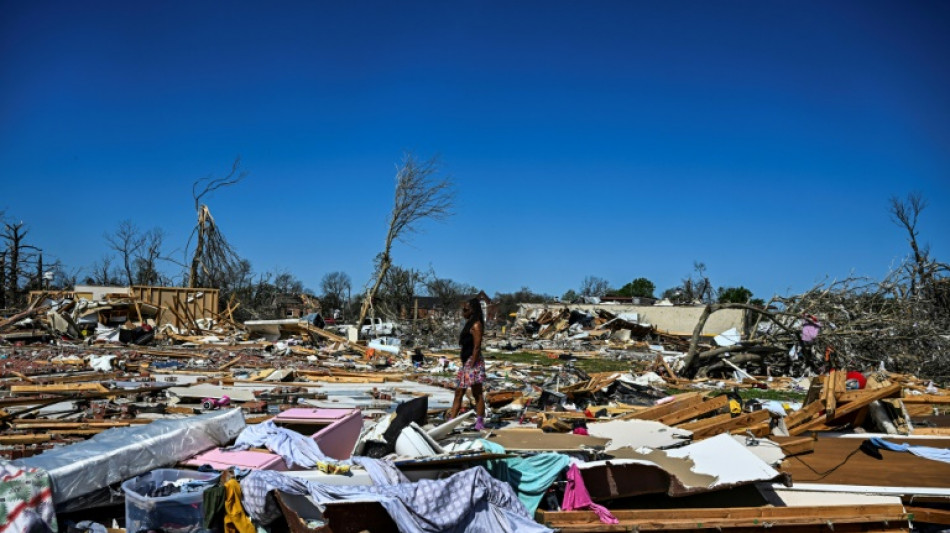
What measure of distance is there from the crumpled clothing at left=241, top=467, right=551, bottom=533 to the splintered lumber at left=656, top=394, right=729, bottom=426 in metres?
3.04

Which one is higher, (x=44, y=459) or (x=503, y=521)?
(x=44, y=459)

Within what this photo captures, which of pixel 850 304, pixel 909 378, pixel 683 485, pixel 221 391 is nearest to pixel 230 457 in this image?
pixel 683 485

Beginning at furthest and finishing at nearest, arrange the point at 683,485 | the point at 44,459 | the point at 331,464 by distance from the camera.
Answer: the point at 331,464 < the point at 683,485 < the point at 44,459

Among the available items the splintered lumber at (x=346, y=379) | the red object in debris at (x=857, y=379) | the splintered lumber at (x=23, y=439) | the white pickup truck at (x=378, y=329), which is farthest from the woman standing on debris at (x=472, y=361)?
the white pickup truck at (x=378, y=329)

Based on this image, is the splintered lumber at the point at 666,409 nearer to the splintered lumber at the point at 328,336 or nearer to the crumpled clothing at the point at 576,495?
the crumpled clothing at the point at 576,495

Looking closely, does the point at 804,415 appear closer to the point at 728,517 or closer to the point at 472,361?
the point at 728,517

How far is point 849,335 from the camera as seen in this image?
1603 cm

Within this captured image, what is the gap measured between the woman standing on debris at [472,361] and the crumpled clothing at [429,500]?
3.37m

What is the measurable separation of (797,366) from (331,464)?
14.5 meters

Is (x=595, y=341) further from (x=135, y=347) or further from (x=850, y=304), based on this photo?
(x=135, y=347)

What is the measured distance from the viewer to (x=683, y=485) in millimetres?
5188

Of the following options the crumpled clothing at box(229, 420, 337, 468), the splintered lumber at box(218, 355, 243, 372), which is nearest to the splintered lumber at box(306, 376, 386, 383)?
the splintered lumber at box(218, 355, 243, 372)

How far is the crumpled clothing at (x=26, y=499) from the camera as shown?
412 centimetres

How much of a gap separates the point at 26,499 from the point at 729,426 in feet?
19.4
